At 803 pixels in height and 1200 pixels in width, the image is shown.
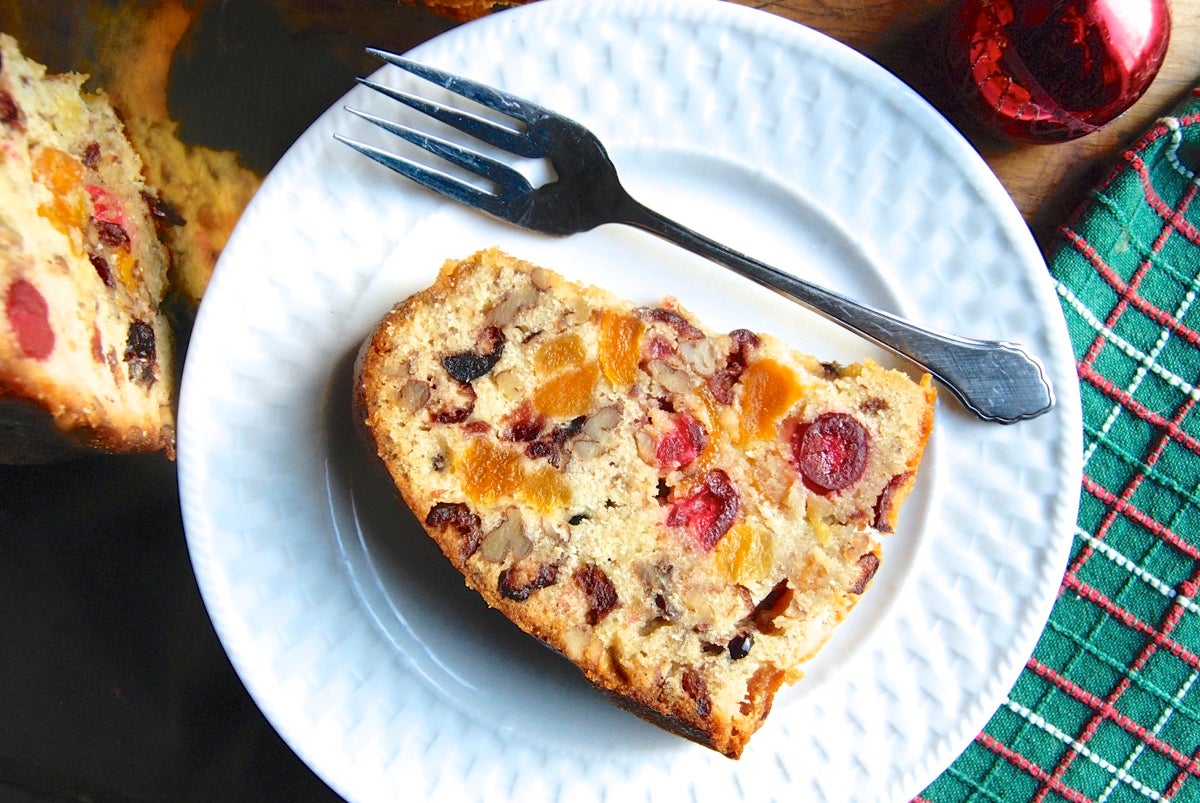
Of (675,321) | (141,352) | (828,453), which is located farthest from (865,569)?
(141,352)

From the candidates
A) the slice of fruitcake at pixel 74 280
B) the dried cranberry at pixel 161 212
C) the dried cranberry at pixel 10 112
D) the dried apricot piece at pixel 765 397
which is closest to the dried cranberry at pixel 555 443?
the dried apricot piece at pixel 765 397

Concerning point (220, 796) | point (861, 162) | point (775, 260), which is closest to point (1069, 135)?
point (861, 162)

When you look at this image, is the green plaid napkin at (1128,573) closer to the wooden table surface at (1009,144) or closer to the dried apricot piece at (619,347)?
the wooden table surface at (1009,144)

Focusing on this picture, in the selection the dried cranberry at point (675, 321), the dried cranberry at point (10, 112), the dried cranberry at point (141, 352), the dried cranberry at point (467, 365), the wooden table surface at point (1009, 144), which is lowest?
the dried cranberry at point (141, 352)

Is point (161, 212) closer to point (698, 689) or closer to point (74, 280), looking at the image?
point (74, 280)

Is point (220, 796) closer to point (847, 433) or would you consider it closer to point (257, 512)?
point (257, 512)
